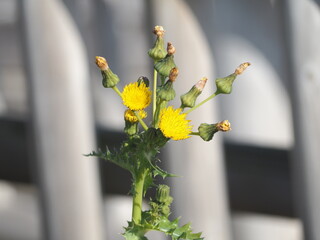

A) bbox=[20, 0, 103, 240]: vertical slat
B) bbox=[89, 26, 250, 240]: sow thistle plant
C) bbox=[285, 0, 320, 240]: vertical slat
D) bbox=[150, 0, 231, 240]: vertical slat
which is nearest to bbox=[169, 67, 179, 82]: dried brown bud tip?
bbox=[89, 26, 250, 240]: sow thistle plant

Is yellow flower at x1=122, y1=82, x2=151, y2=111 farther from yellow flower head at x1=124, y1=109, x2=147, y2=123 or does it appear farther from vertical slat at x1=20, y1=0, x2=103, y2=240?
vertical slat at x1=20, y1=0, x2=103, y2=240

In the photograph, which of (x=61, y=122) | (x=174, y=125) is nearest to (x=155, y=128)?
(x=174, y=125)

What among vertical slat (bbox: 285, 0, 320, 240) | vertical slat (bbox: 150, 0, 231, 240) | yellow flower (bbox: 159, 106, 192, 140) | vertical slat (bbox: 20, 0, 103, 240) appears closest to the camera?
yellow flower (bbox: 159, 106, 192, 140)

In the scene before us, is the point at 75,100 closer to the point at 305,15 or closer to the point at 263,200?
the point at 263,200

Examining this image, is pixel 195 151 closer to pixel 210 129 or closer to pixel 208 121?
pixel 208 121

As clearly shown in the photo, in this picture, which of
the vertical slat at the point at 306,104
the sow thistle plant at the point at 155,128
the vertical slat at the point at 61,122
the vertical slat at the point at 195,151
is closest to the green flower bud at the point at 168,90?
the sow thistle plant at the point at 155,128

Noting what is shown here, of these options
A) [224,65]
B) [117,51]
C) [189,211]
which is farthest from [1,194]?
[189,211]

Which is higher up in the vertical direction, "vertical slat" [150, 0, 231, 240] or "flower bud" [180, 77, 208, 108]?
"vertical slat" [150, 0, 231, 240]
